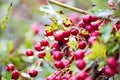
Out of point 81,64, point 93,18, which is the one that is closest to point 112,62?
point 81,64

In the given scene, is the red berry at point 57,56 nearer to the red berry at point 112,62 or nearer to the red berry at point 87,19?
the red berry at point 87,19

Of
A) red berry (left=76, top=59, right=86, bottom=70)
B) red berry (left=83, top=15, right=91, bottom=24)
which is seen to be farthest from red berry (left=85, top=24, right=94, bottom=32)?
red berry (left=76, top=59, right=86, bottom=70)

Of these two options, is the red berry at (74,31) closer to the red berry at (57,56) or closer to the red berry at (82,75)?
the red berry at (57,56)

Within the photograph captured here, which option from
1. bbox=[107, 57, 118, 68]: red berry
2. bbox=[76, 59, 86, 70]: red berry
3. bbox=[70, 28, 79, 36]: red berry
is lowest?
bbox=[107, 57, 118, 68]: red berry

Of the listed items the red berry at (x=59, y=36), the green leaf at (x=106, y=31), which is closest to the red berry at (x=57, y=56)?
the red berry at (x=59, y=36)

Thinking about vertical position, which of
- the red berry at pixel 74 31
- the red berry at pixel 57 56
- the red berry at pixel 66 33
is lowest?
the red berry at pixel 57 56

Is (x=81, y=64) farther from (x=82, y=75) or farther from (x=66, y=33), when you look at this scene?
(x=66, y=33)

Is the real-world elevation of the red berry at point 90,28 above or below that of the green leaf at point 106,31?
above

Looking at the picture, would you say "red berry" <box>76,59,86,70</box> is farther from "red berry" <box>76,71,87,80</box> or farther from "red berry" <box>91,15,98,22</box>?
"red berry" <box>91,15,98,22</box>

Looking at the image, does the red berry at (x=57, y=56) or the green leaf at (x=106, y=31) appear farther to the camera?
the red berry at (x=57, y=56)
